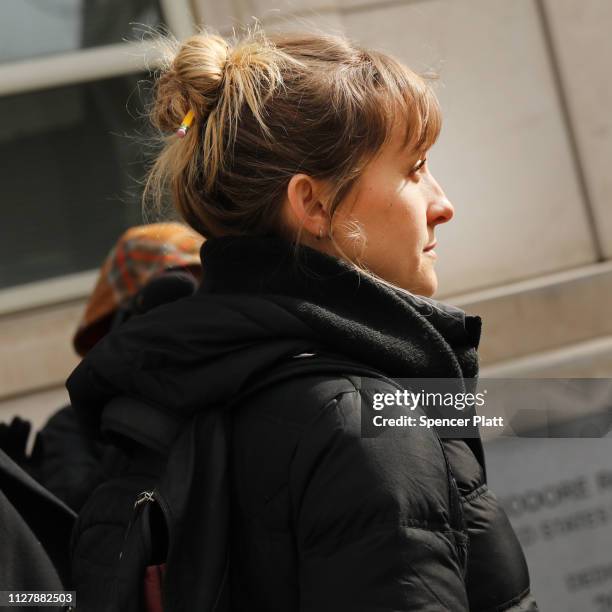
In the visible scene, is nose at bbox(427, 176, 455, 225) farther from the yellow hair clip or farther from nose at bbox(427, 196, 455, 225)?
the yellow hair clip

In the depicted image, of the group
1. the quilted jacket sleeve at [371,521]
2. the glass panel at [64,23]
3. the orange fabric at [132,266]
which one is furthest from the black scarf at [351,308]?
the glass panel at [64,23]

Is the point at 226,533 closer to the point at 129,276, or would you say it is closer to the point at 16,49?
the point at 129,276

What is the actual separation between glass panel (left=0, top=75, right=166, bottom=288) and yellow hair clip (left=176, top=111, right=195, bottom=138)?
256 cm

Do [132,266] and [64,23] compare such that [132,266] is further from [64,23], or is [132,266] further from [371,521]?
[371,521]

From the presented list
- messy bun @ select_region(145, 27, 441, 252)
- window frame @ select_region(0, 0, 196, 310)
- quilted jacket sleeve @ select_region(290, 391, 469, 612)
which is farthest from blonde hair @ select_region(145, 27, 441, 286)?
window frame @ select_region(0, 0, 196, 310)

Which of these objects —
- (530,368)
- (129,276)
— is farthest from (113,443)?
(530,368)

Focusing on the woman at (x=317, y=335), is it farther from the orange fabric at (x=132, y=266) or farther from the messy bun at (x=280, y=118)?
the orange fabric at (x=132, y=266)

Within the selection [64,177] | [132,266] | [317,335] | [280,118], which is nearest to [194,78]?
[280,118]

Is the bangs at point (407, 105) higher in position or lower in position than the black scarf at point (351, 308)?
higher

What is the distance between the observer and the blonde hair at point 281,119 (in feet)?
5.15

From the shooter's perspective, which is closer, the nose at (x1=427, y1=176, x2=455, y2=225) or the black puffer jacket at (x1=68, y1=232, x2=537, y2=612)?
the black puffer jacket at (x1=68, y1=232, x2=537, y2=612)

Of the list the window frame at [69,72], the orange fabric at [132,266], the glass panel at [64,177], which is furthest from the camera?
the glass panel at [64,177]

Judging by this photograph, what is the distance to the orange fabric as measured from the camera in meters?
3.04

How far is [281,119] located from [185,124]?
20 centimetres
